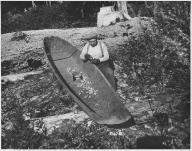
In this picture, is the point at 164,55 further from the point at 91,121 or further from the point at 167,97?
the point at 91,121

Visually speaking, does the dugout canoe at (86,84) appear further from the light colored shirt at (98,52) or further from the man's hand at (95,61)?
the light colored shirt at (98,52)

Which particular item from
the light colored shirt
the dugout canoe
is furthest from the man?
the dugout canoe

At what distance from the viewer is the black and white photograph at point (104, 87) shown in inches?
240

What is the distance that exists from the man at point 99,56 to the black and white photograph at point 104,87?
0.07 ft

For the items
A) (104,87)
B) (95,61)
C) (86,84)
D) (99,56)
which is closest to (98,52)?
(99,56)

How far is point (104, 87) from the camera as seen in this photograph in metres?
6.80

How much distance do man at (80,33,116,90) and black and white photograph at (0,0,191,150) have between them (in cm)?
2

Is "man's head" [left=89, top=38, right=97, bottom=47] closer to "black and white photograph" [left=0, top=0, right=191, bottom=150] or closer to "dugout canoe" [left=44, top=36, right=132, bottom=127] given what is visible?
"black and white photograph" [left=0, top=0, right=191, bottom=150]

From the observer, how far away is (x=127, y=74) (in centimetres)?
871

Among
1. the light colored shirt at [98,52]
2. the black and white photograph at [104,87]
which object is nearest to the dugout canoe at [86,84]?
the black and white photograph at [104,87]

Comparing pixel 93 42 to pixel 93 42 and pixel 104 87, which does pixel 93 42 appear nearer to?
pixel 93 42

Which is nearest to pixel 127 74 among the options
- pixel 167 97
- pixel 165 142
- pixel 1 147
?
pixel 167 97

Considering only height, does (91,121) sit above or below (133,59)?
below

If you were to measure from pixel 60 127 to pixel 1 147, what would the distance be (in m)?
1.30
